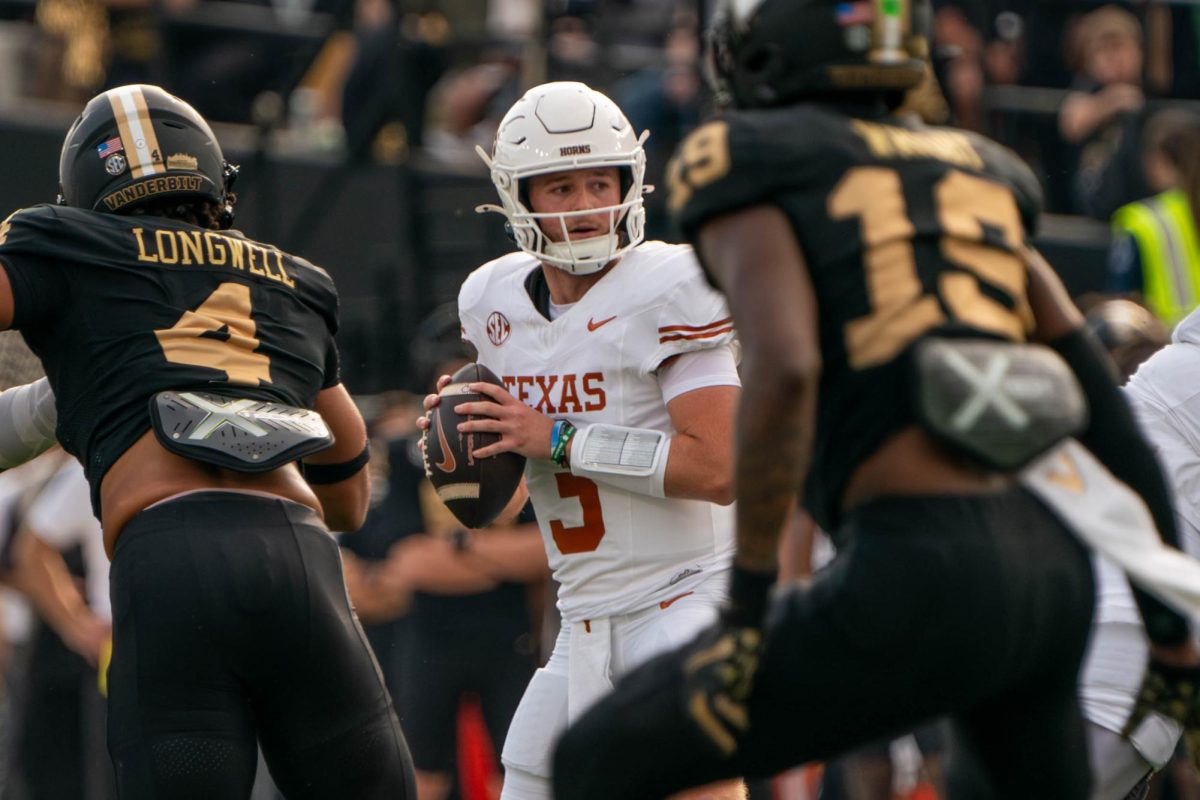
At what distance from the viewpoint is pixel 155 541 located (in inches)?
163

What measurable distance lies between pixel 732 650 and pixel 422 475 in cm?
465

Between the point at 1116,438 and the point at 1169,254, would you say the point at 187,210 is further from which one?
the point at 1169,254

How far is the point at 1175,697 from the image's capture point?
11.5ft

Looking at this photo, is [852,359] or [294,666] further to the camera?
[294,666]

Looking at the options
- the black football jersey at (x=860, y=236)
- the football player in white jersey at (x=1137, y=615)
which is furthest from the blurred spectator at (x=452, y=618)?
the black football jersey at (x=860, y=236)

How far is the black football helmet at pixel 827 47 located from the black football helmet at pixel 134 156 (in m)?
1.59

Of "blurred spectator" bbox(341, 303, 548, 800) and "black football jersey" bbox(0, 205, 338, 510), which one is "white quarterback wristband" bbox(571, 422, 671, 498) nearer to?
"black football jersey" bbox(0, 205, 338, 510)

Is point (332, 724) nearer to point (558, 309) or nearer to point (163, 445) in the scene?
point (163, 445)

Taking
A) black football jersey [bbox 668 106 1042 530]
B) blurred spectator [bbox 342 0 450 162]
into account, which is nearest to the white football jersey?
black football jersey [bbox 668 106 1042 530]

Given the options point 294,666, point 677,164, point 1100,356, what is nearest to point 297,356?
point 294,666

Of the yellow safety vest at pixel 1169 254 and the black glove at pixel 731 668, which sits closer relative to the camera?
the black glove at pixel 731 668

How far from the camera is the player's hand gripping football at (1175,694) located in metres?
3.50

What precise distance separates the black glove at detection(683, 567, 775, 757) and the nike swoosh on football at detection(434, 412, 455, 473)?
152 cm

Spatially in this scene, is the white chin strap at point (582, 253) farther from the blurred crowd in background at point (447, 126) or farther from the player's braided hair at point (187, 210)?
the blurred crowd in background at point (447, 126)
